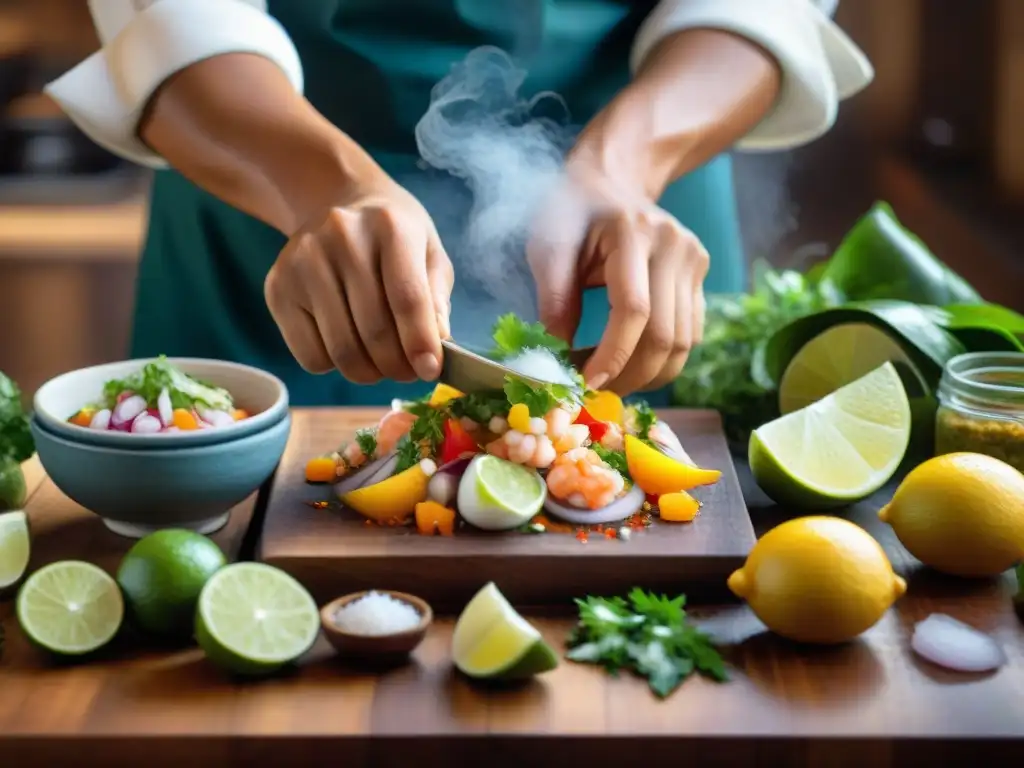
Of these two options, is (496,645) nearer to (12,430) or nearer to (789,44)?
(12,430)

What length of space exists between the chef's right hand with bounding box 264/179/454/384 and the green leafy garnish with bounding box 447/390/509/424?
2.2 inches

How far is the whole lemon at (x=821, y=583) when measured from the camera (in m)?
1.15

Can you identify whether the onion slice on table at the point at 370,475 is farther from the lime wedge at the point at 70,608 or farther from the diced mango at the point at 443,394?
the lime wedge at the point at 70,608

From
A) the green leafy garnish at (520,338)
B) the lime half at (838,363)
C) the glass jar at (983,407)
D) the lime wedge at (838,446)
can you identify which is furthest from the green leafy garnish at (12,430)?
the glass jar at (983,407)

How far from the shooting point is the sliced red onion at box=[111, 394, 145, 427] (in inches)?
53.4

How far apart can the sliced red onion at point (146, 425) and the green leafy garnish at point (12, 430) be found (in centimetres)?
18

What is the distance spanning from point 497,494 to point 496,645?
0.23 m

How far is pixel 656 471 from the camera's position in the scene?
1397 mm

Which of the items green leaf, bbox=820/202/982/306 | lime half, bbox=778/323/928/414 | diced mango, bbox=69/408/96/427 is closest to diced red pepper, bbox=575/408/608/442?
lime half, bbox=778/323/928/414

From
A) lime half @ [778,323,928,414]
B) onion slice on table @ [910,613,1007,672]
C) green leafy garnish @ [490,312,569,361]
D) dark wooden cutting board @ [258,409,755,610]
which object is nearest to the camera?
onion slice on table @ [910,613,1007,672]

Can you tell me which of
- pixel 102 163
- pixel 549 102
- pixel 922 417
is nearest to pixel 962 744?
pixel 922 417

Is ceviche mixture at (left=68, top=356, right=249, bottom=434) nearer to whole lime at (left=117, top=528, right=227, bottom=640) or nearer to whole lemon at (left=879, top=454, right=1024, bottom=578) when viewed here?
whole lime at (left=117, top=528, right=227, bottom=640)

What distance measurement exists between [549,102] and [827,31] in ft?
1.44

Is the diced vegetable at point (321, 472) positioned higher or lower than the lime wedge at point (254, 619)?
lower
